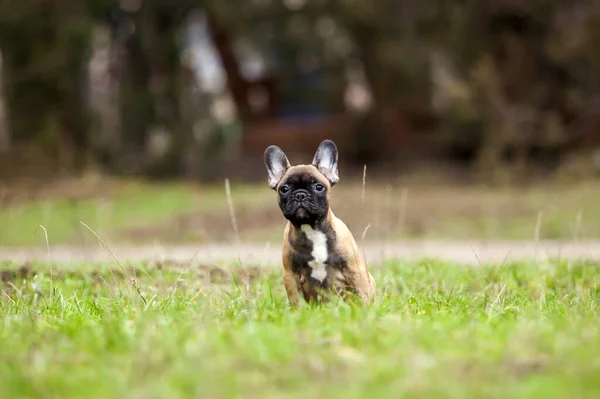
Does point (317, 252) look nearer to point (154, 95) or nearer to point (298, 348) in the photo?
point (298, 348)

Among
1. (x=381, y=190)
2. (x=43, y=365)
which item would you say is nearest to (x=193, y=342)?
(x=43, y=365)

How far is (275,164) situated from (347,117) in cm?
2473

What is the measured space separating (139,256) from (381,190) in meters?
12.6

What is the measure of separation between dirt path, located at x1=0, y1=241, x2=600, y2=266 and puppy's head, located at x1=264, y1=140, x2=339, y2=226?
3503mm

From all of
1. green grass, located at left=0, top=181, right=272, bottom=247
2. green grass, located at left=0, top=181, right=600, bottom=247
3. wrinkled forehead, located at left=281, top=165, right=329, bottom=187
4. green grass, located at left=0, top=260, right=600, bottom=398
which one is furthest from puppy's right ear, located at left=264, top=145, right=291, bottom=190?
green grass, located at left=0, top=181, right=272, bottom=247

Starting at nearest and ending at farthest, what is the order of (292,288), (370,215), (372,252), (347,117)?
1. (292,288)
2. (372,252)
3. (370,215)
4. (347,117)

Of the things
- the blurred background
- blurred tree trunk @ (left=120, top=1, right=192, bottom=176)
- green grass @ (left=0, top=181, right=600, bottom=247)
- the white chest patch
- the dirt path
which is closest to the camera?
the white chest patch

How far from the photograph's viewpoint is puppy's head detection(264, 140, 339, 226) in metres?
6.30

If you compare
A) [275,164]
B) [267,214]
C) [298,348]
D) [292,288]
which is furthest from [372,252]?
[298,348]

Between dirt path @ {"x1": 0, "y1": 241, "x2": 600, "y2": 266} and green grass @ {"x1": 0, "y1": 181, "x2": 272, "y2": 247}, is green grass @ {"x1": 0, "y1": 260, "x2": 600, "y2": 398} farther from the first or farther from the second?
green grass @ {"x1": 0, "y1": 181, "x2": 272, "y2": 247}

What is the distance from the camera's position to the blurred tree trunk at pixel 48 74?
22281 mm

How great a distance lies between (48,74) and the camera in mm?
22656

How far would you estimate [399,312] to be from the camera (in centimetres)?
614

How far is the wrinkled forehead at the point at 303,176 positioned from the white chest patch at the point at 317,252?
333mm
